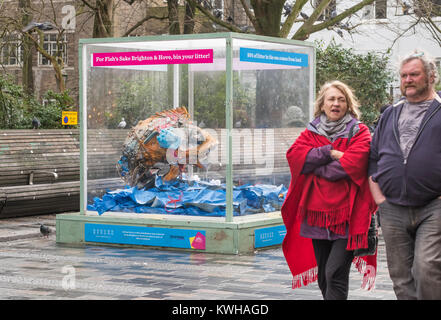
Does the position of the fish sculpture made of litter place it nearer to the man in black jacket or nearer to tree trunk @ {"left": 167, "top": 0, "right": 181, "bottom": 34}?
the man in black jacket

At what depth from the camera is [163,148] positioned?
416 inches

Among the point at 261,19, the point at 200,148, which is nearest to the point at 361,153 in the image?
the point at 200,148

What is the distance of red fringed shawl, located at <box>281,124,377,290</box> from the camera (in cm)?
577

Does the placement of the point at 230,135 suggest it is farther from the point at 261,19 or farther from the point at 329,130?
the point at 261,19

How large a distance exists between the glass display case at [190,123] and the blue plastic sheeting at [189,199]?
0.04ft

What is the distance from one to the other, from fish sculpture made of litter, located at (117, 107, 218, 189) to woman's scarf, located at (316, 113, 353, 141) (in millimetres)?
4315

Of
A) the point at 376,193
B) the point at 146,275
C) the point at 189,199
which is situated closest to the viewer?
the point at 376,193

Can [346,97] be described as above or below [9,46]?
below

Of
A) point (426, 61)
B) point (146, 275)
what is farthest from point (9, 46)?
point (426, 61)

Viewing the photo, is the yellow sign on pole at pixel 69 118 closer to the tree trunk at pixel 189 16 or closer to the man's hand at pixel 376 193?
the tree trunk at pixel 189 16

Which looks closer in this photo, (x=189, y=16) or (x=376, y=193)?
(x=376, y=193)

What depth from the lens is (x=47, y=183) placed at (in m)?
14.1

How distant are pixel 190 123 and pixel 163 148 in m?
0.43

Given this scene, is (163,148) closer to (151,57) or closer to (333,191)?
(151,57)
